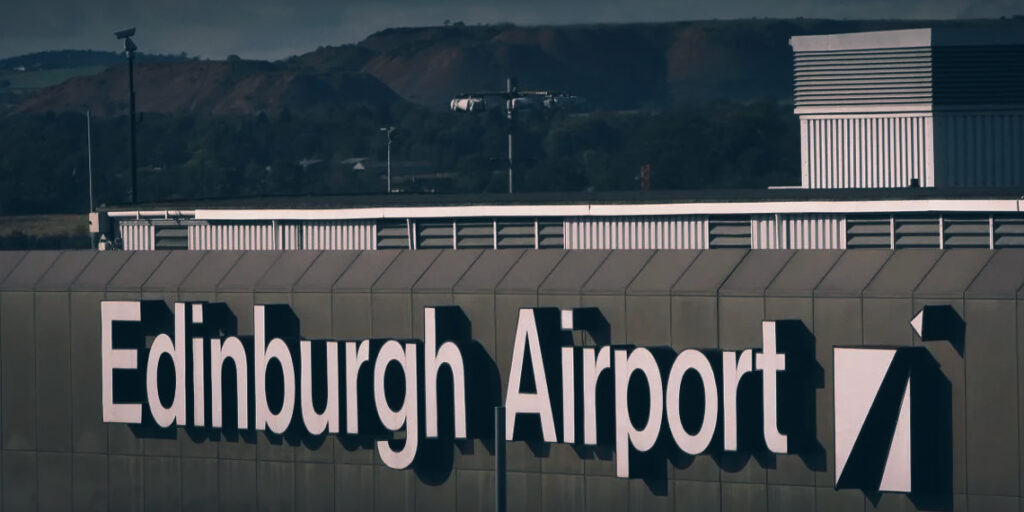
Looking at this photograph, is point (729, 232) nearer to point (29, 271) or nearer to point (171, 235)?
point (29, 271)

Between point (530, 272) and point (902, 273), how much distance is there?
751 cm

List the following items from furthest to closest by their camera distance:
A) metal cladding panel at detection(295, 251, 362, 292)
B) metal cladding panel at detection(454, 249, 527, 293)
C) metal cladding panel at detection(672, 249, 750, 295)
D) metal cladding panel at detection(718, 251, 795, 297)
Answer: metal cladding panel at detection(295, 251, 362, 292) → metal cladding panel at detection(454, 249, 527, 293) → metal cladding panel at detection(672, 249, 750, 295) → metal cladding panel at detection(718, 251, 795, 297)

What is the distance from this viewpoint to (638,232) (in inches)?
1775

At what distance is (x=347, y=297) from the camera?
3666 centimetres

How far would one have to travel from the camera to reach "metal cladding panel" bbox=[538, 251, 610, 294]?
1342 inches

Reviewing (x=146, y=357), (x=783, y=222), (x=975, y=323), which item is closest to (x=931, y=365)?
(x=975, y=323)

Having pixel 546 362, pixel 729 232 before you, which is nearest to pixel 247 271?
pixel 546 362

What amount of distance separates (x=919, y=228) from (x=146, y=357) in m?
17.7

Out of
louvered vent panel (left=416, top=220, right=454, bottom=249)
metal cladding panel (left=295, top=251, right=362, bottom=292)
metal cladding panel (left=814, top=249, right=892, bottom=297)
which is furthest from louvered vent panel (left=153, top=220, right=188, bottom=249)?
metal cladding panel (left=814, top=249, right=892, bottom=297)

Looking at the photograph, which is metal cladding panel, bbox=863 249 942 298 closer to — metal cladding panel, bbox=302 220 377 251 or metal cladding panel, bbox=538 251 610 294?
metal cladding panel, bbox=538 251 610 294

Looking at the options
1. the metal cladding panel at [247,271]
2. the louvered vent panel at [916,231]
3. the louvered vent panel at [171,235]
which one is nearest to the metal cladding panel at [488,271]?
the metal cladding panel at [247,271]

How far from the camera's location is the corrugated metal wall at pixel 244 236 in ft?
167

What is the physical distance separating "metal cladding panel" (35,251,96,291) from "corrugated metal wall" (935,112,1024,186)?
29.8 m

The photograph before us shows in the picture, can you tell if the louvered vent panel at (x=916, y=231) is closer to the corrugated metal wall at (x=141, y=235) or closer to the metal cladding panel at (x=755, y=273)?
the metal cladding panel at (x=755, y=273)
